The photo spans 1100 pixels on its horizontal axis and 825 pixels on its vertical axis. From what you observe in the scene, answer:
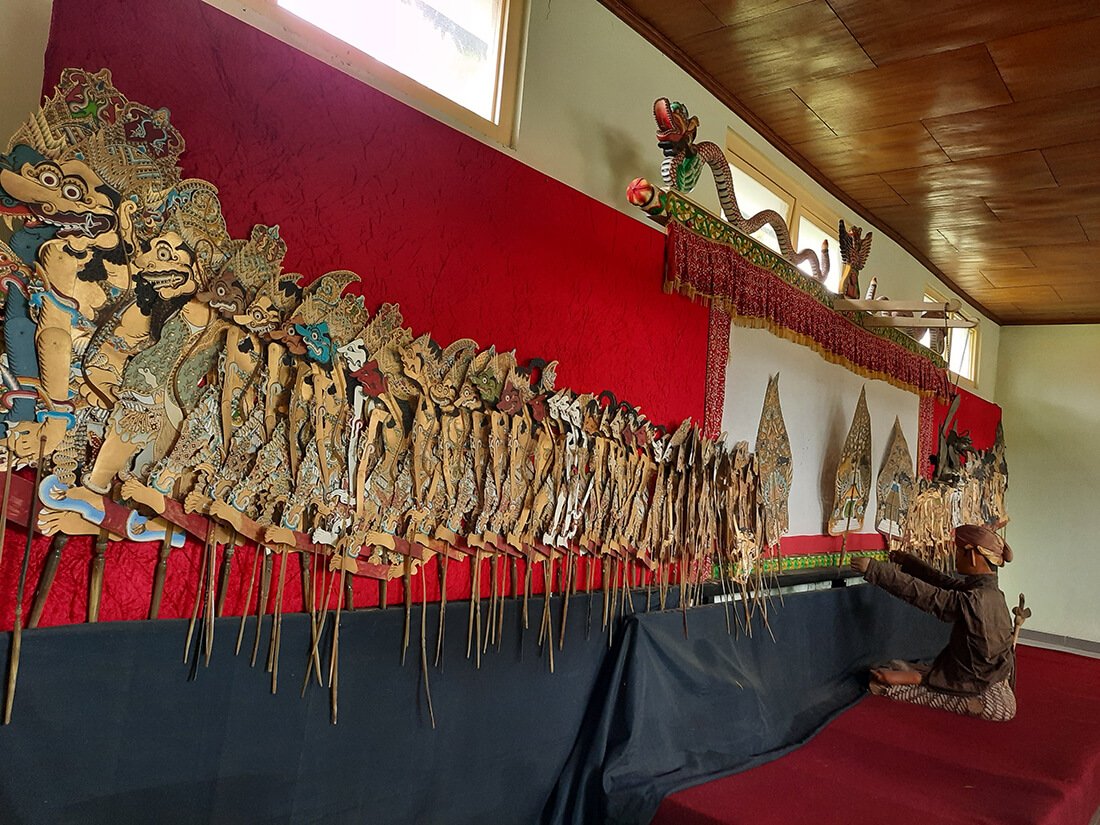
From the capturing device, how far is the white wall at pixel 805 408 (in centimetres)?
349

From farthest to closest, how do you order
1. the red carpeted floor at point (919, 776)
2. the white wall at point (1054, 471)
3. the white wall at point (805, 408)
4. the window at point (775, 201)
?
the white wall at point (1054, 471) → the window at point (775, 201) → the white wall at point (805, 408) → the red carpeted floor at point (919, 776)

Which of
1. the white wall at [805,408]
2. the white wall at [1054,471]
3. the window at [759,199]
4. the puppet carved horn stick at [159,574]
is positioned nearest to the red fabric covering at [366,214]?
the puppet carved horn stick at [159,574]

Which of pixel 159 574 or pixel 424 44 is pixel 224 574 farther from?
pixel 424 44

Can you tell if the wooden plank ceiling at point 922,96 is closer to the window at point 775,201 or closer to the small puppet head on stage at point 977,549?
the window at point 775,201

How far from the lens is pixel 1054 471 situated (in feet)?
24.2

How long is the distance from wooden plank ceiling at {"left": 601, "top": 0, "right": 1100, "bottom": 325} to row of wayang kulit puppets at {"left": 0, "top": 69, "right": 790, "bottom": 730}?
1.58 metres

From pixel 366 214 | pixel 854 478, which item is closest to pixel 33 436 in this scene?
pixel 366 214

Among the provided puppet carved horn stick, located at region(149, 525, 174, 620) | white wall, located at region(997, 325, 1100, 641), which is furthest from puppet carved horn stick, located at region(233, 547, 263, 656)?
white wall, located at region(997, 325, 1100, 641)

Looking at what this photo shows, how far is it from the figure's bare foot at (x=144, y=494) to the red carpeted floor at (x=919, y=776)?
176 cm

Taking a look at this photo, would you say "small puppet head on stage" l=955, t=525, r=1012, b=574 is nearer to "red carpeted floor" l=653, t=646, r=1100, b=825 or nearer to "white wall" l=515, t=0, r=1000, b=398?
"red carpeted floor" l=653, t=646, r=1100, b=825

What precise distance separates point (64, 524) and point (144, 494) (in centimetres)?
14

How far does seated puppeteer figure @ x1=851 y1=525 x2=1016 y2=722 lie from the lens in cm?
368

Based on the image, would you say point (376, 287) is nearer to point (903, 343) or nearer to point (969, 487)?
point (903, 343)

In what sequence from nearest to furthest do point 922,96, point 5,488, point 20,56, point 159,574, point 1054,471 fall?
point 5,488
point 20,56
point 159,574
point 922,96
point 1054,471
